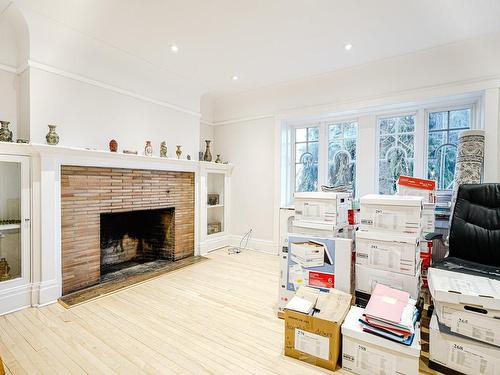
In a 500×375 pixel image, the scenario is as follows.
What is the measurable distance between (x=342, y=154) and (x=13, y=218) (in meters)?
4.02

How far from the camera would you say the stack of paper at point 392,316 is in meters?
1.57

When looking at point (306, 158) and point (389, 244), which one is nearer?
point (389, 244)

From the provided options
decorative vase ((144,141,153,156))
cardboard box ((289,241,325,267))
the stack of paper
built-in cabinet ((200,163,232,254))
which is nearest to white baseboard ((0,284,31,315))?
decorative vase ((144,141,153,156))

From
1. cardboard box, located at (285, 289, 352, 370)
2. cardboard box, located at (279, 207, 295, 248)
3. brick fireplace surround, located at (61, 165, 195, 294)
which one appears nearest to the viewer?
cardboard box, located at (285, 289, 352, 370)

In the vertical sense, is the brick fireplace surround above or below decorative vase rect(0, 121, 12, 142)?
below

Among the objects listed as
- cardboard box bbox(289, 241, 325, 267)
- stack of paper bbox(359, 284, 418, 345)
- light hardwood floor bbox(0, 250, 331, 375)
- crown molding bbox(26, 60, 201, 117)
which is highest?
crown molding bbox(26, 60, 201, 117)

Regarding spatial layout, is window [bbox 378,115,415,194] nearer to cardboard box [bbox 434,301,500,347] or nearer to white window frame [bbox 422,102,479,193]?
white window frame [bbox 422,102,479,193]

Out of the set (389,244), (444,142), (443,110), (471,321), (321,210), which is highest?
(443,110)

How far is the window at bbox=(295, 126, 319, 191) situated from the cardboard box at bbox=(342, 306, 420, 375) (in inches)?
108

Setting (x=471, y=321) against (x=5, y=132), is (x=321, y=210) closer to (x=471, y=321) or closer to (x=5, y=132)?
(x=471, y=321)

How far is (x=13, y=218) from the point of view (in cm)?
247

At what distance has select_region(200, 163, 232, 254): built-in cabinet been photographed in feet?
14.0

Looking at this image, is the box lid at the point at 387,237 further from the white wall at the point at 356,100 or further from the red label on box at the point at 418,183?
the white wall at the point at 356,100

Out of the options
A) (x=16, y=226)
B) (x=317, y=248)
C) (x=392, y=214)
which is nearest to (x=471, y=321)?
(x=392, y=214)
